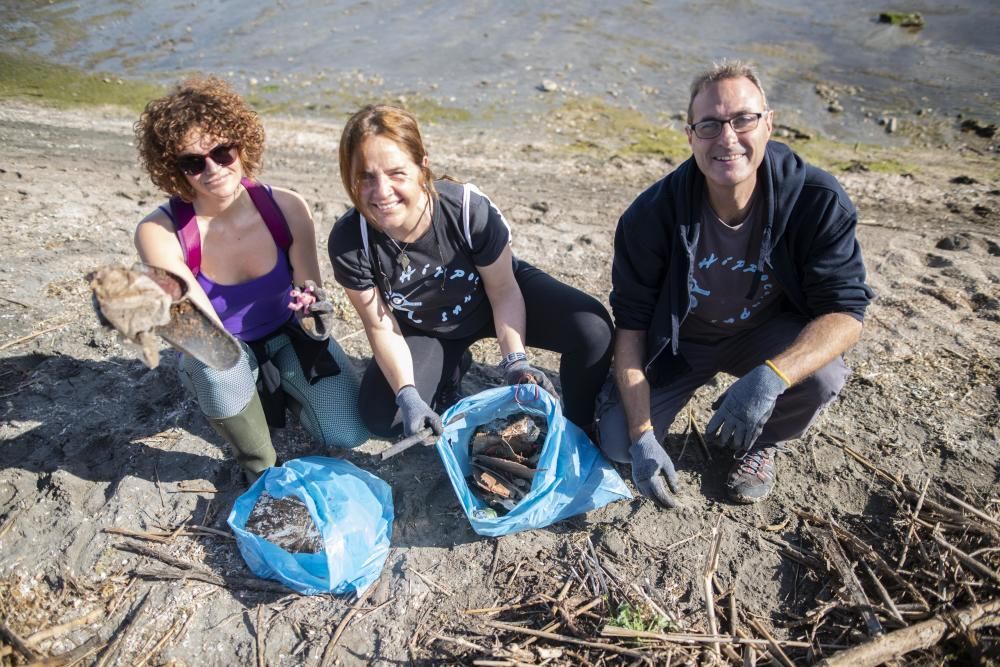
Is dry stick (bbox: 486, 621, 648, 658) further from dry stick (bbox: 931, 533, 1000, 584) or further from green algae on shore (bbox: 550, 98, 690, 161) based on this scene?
green algae on shore (bbox: 550, 98, 690, 161)

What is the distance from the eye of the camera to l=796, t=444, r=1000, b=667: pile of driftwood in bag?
1.89 meters

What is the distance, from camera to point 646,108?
7.18m

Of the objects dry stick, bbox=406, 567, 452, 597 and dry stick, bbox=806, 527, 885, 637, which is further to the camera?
dry stick, bbox=406, 567, 452, 597

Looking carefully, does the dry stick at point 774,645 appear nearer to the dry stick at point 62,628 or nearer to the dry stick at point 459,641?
the dry stick at point 459,641

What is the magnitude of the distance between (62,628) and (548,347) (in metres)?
1.99

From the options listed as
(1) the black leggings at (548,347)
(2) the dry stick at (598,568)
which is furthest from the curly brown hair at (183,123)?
(2) the dry stick at (598,568)

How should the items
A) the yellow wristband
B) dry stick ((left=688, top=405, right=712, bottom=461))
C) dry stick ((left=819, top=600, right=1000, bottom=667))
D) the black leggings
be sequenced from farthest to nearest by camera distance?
dry stick ((left=688, top=405, right=712, bottom=461)), the black leggings, the yellow wristband, dry stick ((left=819, top=600, right=1000, bottom=667))

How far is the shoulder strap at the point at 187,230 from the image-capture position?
7.89ft

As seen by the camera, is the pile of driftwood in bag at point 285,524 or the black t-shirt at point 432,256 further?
the black t-shirt at point 432,256

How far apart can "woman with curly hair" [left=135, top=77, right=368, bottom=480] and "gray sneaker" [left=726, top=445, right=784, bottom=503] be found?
1.54 metres

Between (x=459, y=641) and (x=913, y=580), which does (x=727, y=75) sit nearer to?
(x=913, y=580)

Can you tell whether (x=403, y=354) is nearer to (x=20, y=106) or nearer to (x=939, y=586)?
(x=939, y=586)

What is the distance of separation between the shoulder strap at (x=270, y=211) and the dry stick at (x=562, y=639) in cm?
164

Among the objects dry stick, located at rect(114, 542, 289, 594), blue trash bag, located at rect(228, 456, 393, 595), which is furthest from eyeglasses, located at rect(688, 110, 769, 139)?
dry stick, located at rect(114, 542, 289, 594)
